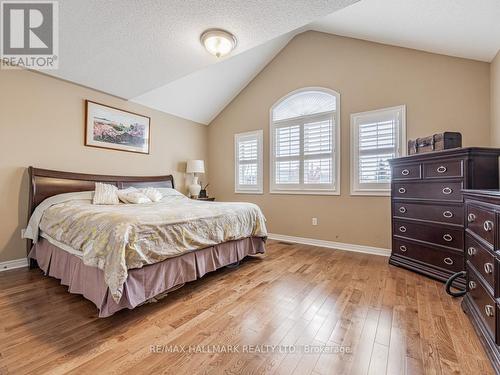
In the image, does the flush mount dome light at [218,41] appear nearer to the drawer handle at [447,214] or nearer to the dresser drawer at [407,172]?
the dresser drawer at [407,172]

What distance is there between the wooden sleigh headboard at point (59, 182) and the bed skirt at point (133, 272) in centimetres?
58

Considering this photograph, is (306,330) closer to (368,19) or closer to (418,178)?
(418,178)

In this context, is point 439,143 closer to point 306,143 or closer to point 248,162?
point 306,143

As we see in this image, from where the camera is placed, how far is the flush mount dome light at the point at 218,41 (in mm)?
2211

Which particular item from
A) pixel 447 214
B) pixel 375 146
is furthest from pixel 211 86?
pixel 447 214

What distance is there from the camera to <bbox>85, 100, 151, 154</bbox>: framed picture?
337cm

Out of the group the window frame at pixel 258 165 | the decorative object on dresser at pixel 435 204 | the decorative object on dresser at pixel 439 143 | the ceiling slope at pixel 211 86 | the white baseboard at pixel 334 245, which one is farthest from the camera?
the window frame at pixel 258 165

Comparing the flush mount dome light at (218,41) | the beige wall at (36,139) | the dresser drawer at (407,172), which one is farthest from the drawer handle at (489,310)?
the beige wall at (36,139)

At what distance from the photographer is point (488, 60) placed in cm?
260

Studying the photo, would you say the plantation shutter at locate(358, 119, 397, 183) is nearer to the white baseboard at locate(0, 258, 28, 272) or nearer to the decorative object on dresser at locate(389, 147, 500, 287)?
the decorative object on dresser at locate(389, 147, 500, 287)

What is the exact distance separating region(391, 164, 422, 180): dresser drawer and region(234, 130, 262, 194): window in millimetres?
2341

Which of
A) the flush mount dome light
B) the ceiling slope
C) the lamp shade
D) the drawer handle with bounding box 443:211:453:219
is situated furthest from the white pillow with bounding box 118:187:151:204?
the drawer handle with bounding box 443:211:453:219

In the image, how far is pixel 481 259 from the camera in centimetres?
153

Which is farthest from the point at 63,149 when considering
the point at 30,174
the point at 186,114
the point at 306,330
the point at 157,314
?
the point at 306,330
